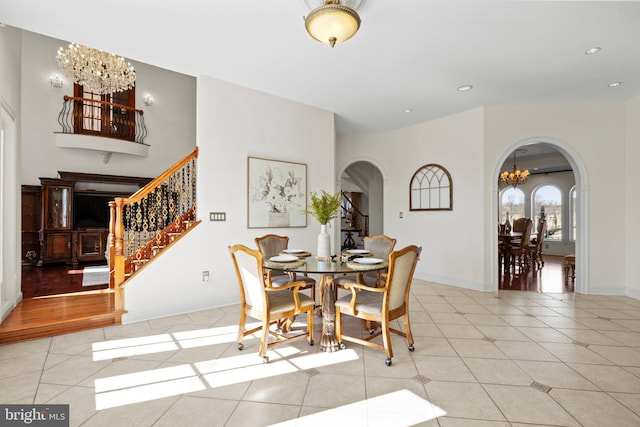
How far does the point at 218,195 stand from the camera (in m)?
4.18

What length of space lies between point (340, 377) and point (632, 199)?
17.6ft

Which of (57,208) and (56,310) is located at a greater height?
(57,208)

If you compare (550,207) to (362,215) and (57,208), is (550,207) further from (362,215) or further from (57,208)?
(57,208)

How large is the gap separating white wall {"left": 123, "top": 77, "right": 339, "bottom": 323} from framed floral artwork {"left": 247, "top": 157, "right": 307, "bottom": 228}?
4.0 inches

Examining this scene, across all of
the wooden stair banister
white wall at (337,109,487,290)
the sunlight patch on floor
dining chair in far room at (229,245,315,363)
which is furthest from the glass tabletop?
the wooden stair banister

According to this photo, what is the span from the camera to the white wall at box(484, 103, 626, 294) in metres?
4.87

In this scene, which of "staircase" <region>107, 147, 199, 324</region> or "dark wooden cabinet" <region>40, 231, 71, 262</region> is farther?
"dark wooden cabinet" <region>40, 231, 71, 262</region>

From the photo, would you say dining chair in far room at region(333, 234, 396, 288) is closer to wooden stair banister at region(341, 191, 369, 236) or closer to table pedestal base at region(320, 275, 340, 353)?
table pedestal base at region(320, 275, 340, 353)

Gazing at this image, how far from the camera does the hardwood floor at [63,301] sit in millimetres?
3107

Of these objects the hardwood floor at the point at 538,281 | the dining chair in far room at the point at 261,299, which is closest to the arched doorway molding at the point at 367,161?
the hardwood floor at the point at 538,281

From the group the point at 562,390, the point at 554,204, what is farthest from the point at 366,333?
the point at 554,204

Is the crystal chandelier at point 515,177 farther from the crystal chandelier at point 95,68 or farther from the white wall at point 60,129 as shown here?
the crystal chandelier at point 95,68

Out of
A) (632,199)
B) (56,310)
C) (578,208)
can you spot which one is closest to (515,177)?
(578,208)

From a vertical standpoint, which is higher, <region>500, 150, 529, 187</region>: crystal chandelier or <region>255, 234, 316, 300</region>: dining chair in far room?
<region>500, 150, 529, 187</region>: crystal chandelier
